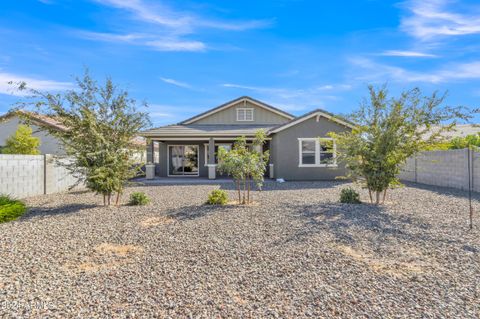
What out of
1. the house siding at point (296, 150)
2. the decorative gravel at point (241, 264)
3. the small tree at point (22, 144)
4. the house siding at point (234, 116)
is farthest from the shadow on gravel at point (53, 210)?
the house siding at point (234, 116)

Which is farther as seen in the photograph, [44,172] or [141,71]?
[141,71]

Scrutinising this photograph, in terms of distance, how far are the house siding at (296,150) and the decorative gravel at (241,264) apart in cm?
893

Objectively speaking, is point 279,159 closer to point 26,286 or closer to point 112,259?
point 112,259

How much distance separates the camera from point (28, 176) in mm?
11234

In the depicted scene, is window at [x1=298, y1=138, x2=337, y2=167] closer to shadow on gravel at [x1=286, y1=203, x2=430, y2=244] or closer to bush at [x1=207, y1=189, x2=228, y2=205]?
shadow on gravel at [x1=286, y1=203, x2=430, y2=244]

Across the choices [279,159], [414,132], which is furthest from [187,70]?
[414,132]

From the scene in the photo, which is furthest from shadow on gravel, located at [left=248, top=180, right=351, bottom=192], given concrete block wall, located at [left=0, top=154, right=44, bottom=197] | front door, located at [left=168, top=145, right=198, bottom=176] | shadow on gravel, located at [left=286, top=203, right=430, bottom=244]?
concrete block wall, located at [left=0, top=154, right=44, bottom=197]

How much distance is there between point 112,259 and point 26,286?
47.0 inches

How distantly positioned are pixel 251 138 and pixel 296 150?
10.0 ft

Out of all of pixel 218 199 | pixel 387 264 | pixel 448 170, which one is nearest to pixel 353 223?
pixel 387 264

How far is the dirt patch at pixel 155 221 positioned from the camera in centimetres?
678

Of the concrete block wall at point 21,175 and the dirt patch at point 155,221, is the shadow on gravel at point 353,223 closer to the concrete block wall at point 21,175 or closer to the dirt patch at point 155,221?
the dirt patch at point 155,221

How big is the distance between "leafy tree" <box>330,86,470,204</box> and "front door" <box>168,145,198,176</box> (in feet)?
43.5

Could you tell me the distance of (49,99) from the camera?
8.26m
